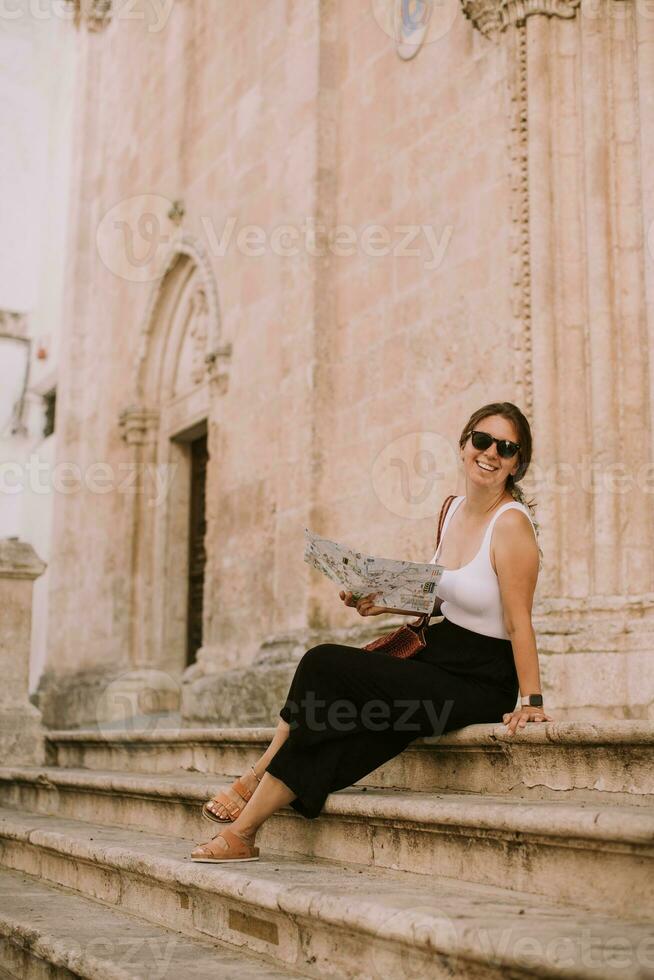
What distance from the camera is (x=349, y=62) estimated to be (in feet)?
29.7

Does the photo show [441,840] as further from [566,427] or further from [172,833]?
[566,427]

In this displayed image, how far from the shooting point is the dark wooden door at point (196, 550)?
463 inches

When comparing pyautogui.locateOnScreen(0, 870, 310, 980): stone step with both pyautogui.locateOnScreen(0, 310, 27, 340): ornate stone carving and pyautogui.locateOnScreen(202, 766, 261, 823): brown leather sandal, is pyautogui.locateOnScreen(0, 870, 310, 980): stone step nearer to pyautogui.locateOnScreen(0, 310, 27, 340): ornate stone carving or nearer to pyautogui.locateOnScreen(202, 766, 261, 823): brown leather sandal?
pyautogui.locateOnScreen(202, 766, 261, 823): brown leather sandal

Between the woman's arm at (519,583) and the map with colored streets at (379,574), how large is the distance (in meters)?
0.26

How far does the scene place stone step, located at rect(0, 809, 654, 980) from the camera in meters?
2.44

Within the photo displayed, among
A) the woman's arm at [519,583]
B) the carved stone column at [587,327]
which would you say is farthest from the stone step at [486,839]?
the carved stone column at [587,327]

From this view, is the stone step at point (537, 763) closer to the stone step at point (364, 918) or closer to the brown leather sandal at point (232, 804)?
the stone step at point (364, 918)

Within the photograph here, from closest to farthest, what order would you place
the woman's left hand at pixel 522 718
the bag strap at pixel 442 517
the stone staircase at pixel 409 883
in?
the stone staircase at pixel 409 883 → the woman's left hand at pixel 522 718 → the bag strap at pixel 442 517

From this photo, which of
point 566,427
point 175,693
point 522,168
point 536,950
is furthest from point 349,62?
point 536,950

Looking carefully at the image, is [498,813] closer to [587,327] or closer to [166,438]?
[587,327]

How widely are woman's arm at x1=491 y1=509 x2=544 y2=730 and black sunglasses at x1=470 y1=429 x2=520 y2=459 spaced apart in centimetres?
20

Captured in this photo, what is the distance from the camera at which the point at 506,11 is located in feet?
22.5

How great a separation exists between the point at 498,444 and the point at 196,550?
8.21 metres

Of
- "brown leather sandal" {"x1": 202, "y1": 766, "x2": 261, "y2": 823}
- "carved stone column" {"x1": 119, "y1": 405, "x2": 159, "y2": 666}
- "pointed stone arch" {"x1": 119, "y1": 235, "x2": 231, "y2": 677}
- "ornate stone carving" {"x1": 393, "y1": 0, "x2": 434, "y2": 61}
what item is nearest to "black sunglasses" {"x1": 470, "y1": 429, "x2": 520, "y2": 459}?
"brown leather sandal" {"x1": 202, "y1": 766, "x2": 261, "y2": 823}
